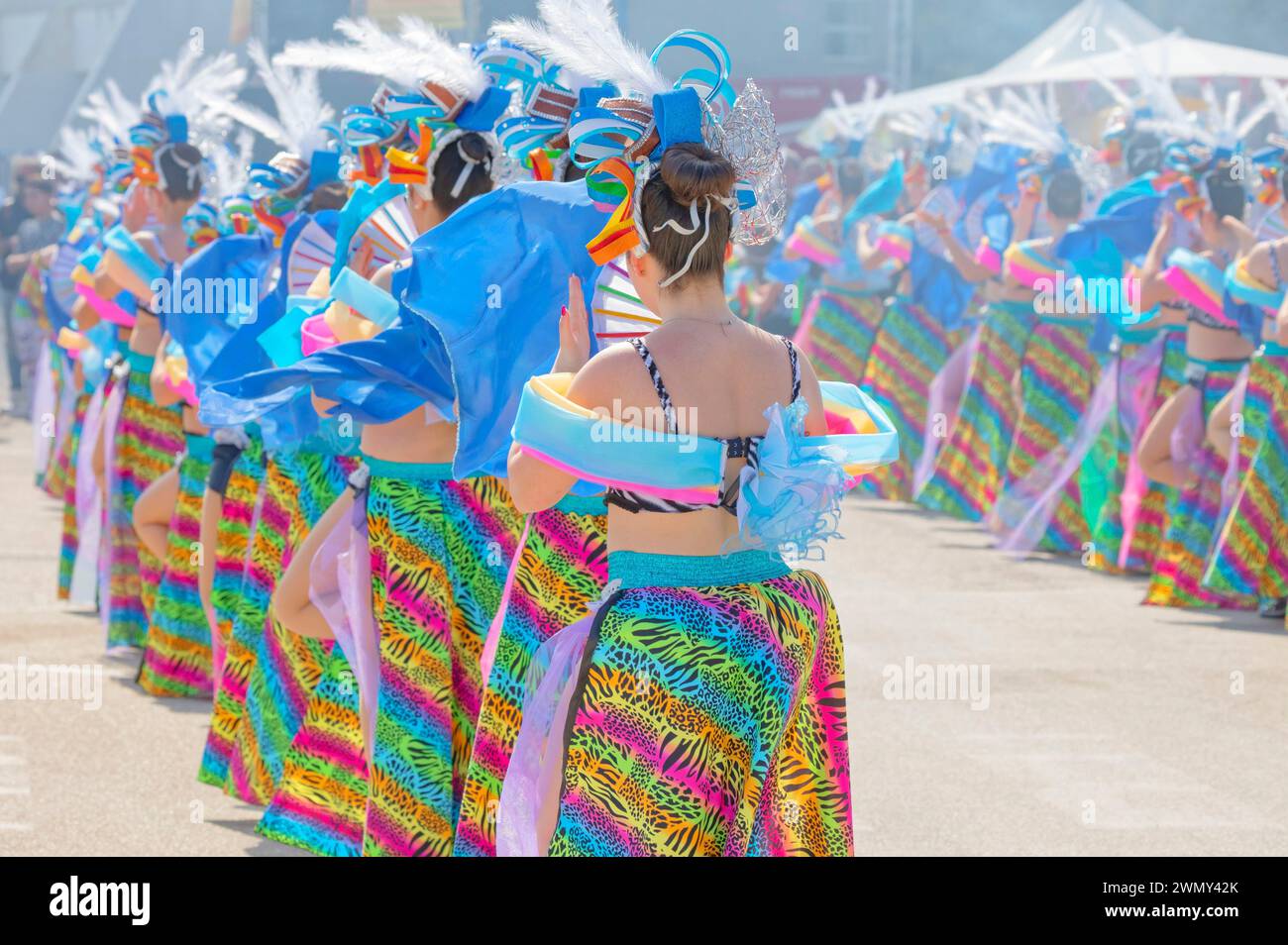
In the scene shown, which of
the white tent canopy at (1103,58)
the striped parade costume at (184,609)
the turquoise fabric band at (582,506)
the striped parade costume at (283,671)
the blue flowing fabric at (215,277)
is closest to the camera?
the turquoise fabric band at (582,506)

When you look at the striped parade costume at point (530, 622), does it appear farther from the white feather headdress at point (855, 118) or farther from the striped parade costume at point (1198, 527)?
the white feather headdress at point (855, 118)

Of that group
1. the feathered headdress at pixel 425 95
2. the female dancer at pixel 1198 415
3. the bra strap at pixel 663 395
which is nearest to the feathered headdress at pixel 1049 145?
the female dancer at pixel 1198 415

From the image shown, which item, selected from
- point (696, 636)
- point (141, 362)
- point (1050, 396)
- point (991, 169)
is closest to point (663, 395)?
point (696, 636)

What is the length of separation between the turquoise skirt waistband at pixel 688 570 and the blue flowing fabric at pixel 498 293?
1091 millimetres

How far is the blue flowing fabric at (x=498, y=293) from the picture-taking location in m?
4.68

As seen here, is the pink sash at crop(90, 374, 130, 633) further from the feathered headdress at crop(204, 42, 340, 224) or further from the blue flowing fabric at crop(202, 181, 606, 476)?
the blue flowing fabric at crop(202, 181, 606, 476)

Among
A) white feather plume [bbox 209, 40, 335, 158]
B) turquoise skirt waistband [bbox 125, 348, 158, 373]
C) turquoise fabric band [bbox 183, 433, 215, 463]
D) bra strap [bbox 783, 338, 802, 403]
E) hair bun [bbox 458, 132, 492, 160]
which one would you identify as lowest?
turquoise fabric band [bbox 183, 433, 215, 463]

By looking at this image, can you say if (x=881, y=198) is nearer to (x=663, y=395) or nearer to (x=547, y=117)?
(x=547, y=117)

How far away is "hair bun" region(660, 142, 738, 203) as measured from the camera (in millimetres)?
3652

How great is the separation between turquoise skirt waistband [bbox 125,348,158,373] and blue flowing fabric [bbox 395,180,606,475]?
139 inches

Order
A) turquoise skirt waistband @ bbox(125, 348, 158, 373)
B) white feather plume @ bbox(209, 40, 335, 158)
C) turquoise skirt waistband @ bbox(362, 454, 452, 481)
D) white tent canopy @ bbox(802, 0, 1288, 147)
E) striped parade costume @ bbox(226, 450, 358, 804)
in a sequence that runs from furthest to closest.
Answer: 1. white tent canopy @ bbox(802, 0, 1288, 147)
2. turquoise skirt waistband @ bbox(125, 348, 158, 373)
3. white feather plume @ bbox(209, 40, 335, 158)
4. striped parade costume @ bbox(226, 450, 358, 804)
5. turquoise skirt waistband @ bbox(362, 454, 452, 481)

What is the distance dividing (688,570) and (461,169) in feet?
6.18

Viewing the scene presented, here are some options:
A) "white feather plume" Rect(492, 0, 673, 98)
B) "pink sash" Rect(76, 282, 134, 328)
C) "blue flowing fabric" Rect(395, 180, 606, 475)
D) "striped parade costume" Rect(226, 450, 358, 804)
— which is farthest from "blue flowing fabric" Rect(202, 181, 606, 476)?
"pink sash" Rect(76, 282, 134, 328)
